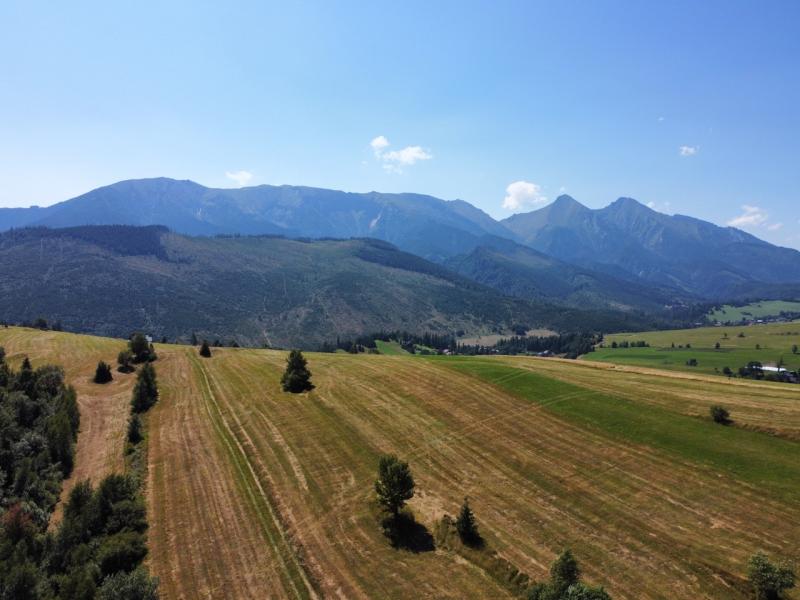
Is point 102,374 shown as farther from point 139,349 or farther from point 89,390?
point 139,349

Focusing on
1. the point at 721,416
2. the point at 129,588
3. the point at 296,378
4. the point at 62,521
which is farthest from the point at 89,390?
the point at 721,416

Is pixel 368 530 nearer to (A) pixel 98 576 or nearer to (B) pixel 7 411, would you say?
(A) pixel 98 576

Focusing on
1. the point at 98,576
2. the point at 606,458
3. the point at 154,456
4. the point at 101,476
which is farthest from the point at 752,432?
the point at 101,476

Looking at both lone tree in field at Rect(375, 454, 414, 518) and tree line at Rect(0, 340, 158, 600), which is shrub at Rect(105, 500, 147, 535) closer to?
tree line at Rect(0, 340, 158, 600)

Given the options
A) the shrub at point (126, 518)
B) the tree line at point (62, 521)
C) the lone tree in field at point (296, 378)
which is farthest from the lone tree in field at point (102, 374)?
the shrub at point (126, 518)

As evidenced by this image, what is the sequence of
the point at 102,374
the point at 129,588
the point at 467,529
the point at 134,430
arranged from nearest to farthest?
the point at 129,588, the point at 467,529, the point at 134,430, the point at 102,374

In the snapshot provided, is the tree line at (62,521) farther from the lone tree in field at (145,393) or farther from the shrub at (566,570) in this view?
the shrub at (566,570)

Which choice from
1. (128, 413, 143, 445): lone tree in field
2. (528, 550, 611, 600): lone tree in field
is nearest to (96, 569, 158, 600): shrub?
(528, 550, 611, 600): lone tree in field
